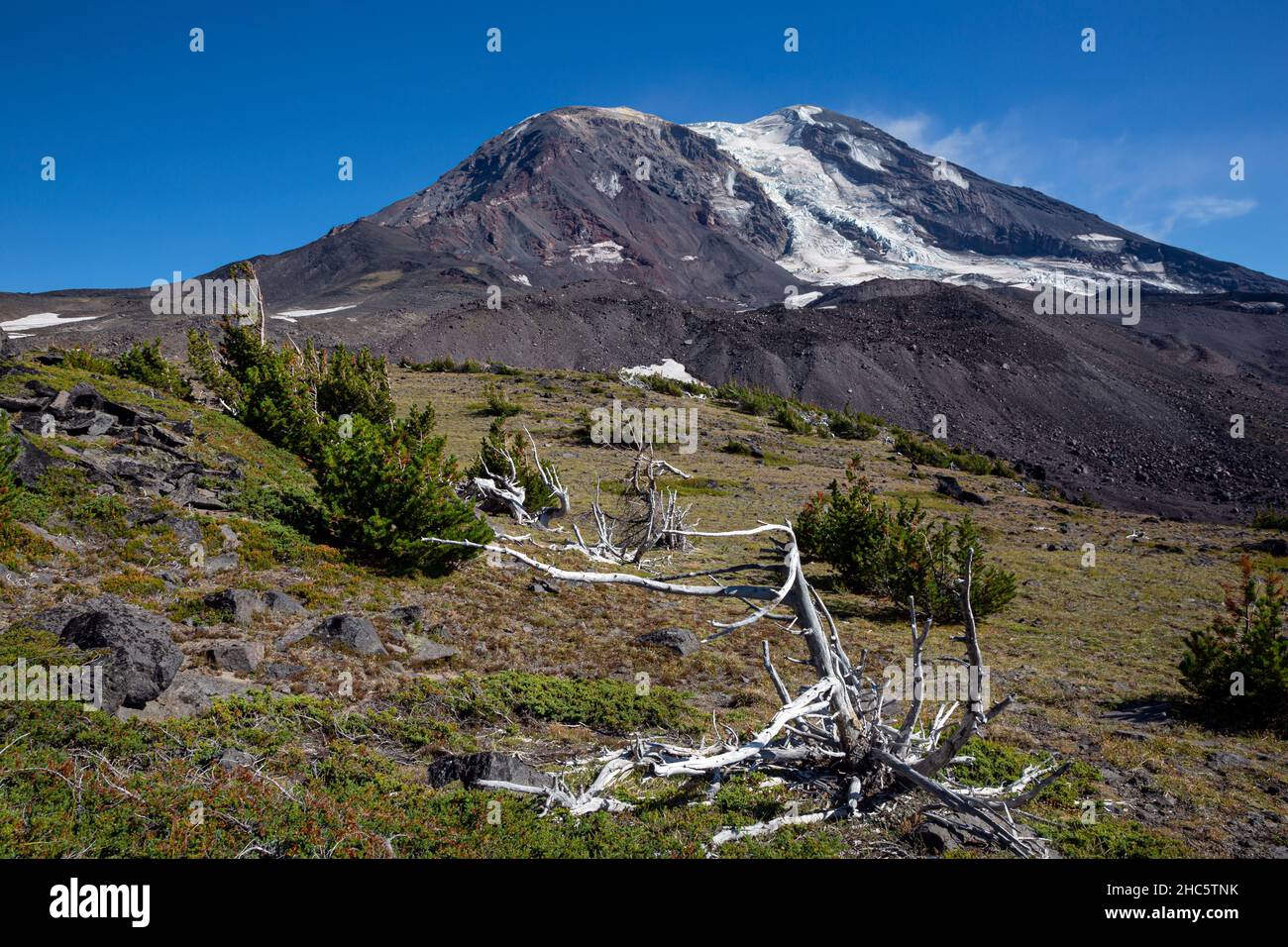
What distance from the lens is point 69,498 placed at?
418 inches

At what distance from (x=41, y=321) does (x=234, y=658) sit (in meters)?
87.9

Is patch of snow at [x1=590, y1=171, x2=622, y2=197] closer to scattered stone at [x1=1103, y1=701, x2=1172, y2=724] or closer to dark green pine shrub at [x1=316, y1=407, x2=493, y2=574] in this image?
dark green pine shrub at [x1=316, y1=407, x2=493, y2=574]

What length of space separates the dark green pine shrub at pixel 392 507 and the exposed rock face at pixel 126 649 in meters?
4.72

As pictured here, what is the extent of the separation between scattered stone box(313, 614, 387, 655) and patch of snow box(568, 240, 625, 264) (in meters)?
125

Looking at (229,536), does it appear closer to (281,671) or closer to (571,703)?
(281,671)

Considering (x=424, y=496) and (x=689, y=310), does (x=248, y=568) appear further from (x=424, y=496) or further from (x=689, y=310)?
(x=689, y=310)

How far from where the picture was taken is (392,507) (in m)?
12.0

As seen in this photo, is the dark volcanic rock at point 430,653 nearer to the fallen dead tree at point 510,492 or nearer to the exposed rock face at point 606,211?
the fallen dead tree at point 510,492

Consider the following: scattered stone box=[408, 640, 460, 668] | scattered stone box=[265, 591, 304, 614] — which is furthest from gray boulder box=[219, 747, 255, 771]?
scattered stone box=[265, 591, 304, 614]

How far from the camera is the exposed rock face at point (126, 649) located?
5977 millimetres

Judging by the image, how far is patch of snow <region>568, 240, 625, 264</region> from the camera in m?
A: 128

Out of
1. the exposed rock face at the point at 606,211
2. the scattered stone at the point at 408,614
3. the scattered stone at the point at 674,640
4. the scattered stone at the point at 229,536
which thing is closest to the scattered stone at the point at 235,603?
the scattered stone at the point at 408,614

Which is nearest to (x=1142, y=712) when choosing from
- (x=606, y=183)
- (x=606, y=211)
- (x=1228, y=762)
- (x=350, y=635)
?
(x=1228, y=762)

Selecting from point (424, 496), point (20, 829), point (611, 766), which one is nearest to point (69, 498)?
point (424, 496)
